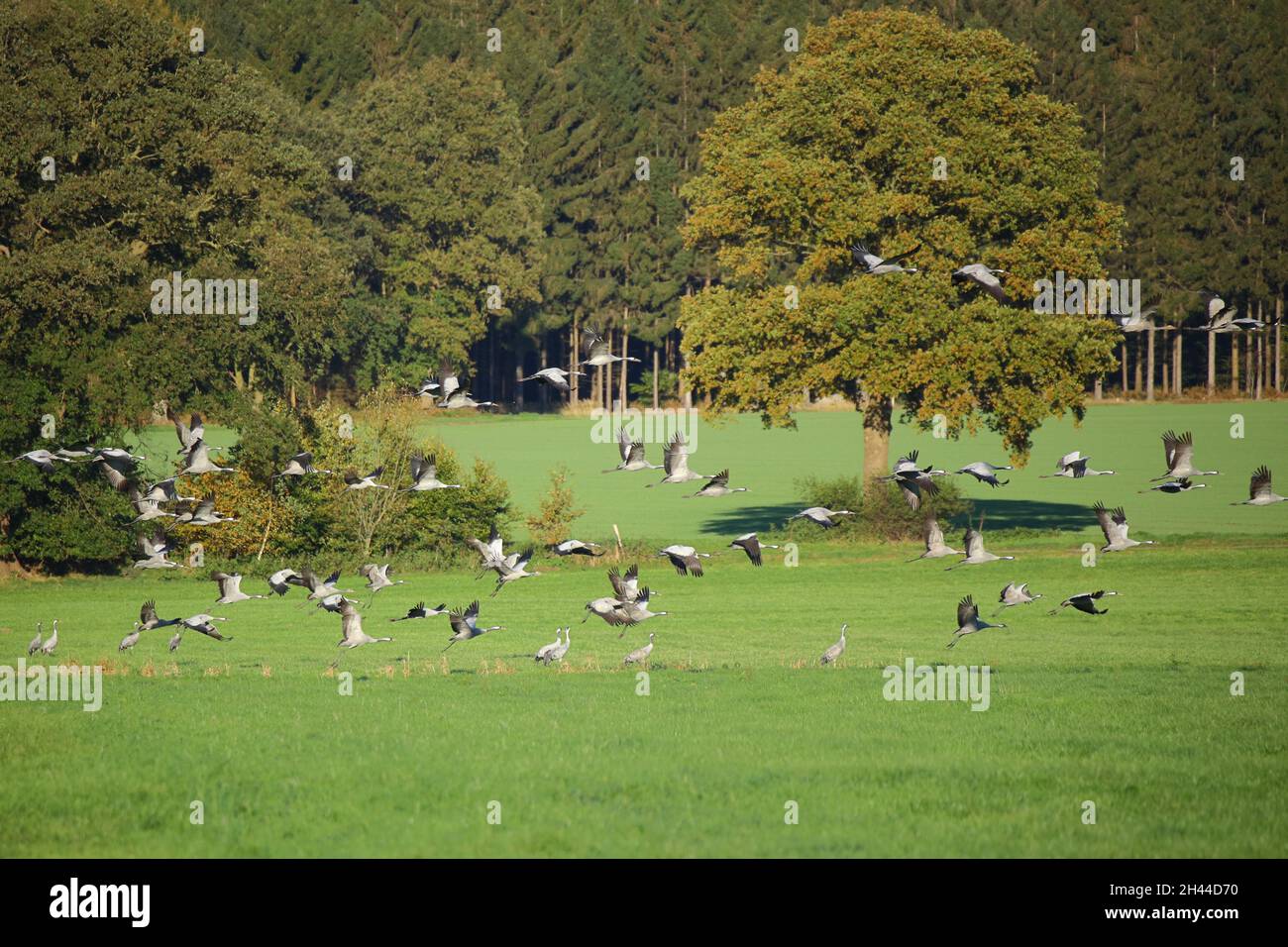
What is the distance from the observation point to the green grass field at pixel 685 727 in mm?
17281

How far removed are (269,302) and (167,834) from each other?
41405 mm

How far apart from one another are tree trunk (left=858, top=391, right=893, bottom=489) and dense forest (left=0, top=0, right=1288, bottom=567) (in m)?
6.86

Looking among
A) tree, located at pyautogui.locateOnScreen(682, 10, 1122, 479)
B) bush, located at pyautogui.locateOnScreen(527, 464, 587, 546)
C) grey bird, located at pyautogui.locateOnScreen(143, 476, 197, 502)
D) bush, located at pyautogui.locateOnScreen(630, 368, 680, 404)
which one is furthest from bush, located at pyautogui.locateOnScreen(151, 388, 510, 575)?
bush, located at pyautogui.locateOnScreen(630, 368, 680, 404)

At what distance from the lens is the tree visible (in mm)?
55938

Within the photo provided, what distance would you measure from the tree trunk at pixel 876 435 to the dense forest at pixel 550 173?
6857mm

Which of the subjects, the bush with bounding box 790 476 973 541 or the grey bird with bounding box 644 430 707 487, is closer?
the grey bird with bounding box 644 430 707 487

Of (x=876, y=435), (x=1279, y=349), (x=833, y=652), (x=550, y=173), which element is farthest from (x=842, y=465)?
(x=1279, y=349)

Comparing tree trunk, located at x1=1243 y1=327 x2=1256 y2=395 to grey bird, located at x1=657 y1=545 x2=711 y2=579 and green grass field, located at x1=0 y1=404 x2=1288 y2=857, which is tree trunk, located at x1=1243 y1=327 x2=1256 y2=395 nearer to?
green grass field, located at x1=0 y1=404 x2=1288 y2=857

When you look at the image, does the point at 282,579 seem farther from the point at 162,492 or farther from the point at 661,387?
the point at 661,387

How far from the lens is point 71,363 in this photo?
171 feet

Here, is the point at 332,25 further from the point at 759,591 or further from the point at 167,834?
the point at 167,834

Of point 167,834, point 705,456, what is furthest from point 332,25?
point 167,834

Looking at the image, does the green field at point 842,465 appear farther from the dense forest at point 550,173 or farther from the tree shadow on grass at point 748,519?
the dense forest at point 550,173

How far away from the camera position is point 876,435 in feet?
201
